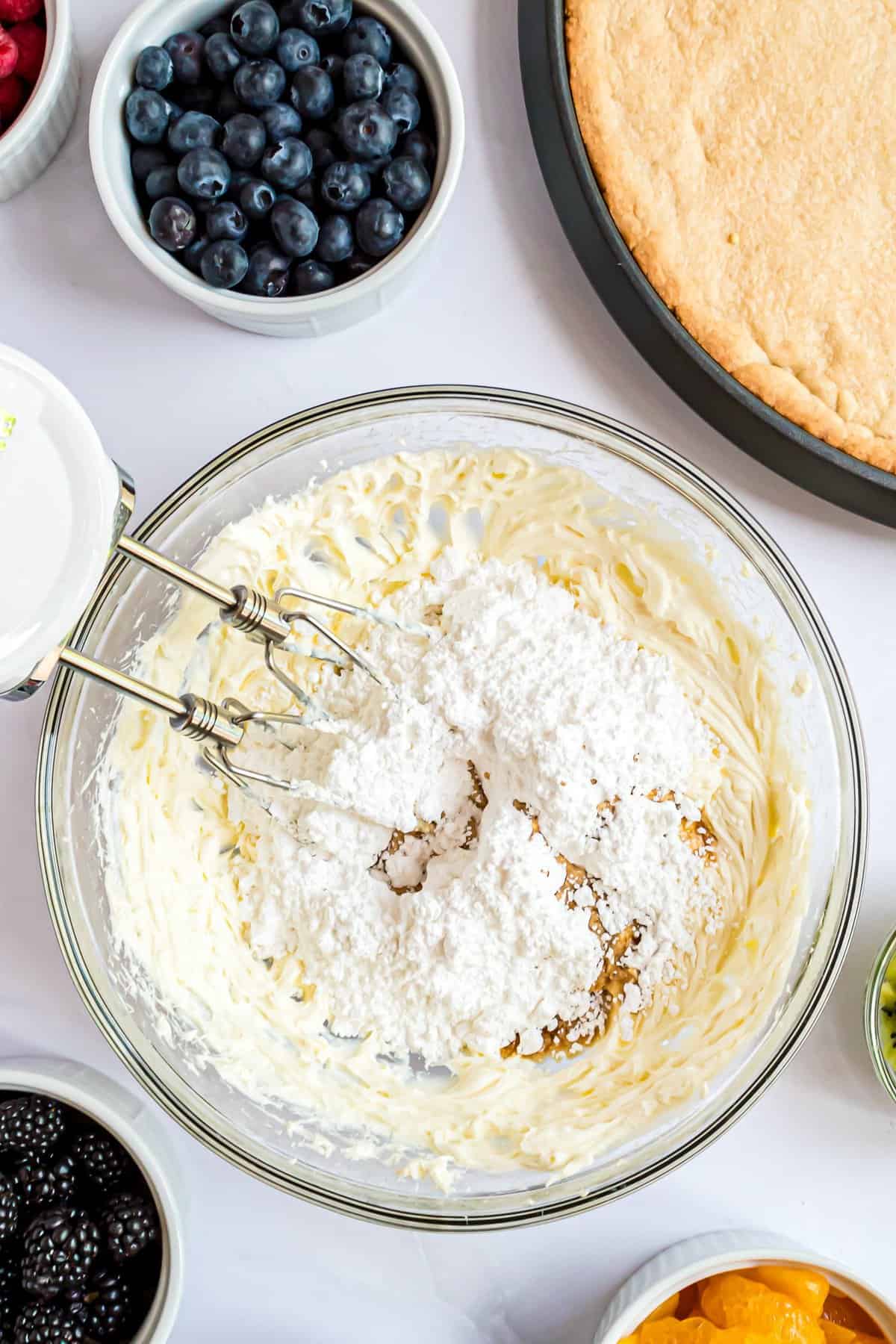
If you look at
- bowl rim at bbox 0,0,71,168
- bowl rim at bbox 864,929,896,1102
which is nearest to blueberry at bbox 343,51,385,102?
bowl rim at bbox 0,0,71,168

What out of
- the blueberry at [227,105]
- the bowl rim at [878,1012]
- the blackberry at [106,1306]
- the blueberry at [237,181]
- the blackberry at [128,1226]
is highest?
the blueberry at [227,105]

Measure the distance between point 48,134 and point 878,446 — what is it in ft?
2.67

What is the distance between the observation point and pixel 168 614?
985 mm

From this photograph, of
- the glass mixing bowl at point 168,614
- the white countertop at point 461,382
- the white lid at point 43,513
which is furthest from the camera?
the white countertop at point 461,382

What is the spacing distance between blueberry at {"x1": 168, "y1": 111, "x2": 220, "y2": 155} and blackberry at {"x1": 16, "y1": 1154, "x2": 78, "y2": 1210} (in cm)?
93

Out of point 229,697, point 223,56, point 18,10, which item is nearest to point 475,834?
point 229,697

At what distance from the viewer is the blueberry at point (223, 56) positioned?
0.96 metres

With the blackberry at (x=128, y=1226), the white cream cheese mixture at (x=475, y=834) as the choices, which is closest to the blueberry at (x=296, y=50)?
the white cream cheese mixture at (x=475, y=834)

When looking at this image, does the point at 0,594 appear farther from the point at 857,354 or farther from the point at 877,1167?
the point at 877,1167

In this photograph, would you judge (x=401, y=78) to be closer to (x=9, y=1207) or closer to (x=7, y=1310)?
(x=9, y=1207)

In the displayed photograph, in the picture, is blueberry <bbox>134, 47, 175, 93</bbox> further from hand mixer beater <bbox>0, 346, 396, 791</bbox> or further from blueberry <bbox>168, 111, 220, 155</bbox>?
hand mixer beater <bbox>0, 346, 396, 791</bbox>

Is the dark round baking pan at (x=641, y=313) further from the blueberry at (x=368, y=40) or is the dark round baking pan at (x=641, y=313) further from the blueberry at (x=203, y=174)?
the blueberry at (x=203, y=174)

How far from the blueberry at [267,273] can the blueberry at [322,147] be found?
0.29 feet

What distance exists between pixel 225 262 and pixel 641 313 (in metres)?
0.37
